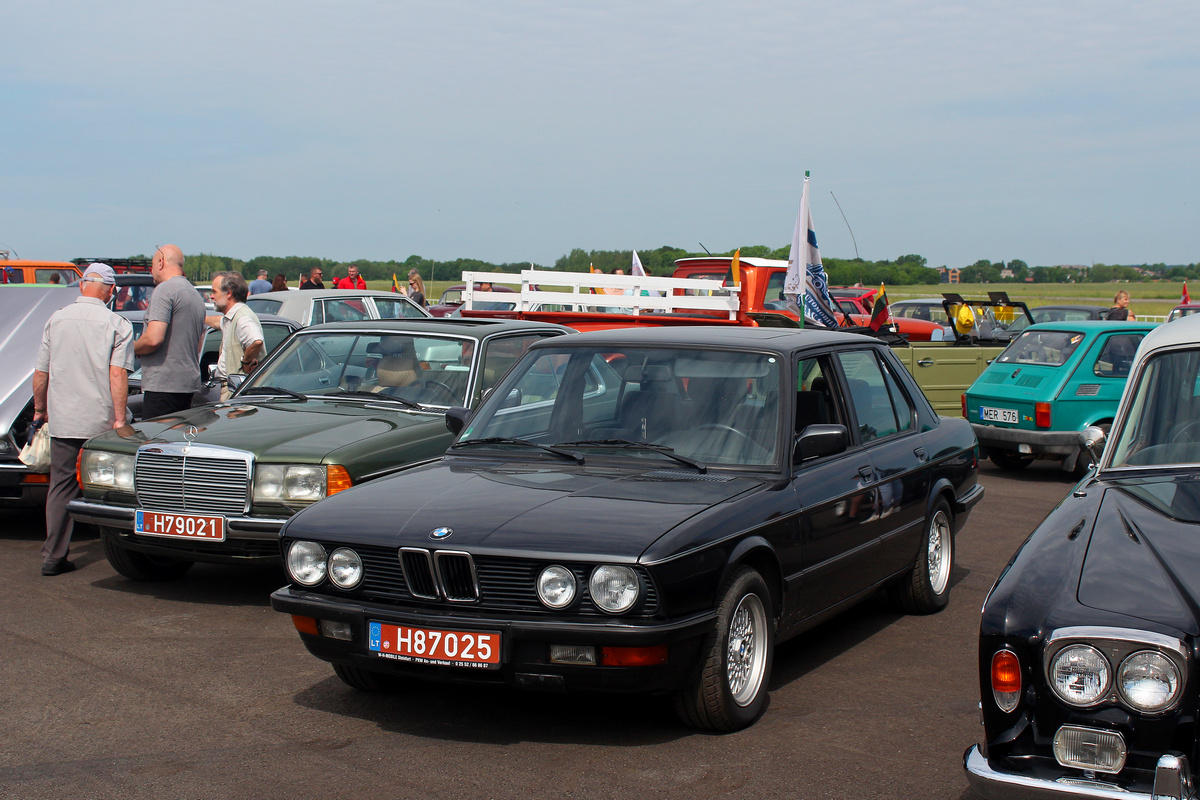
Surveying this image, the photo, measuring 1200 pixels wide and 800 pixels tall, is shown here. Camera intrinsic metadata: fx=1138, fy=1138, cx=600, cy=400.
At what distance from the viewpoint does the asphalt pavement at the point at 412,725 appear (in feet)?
12.6

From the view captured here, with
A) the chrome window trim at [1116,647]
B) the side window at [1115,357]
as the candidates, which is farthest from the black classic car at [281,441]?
the side window at [1115,357]

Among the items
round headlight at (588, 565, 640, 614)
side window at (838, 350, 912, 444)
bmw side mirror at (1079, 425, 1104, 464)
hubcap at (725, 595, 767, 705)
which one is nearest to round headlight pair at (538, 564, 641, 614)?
round headlight at (588, 565, 640, 614)

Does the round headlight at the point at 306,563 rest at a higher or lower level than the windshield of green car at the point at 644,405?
lower

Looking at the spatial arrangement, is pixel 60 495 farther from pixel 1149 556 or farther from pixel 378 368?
pixel 1149 556

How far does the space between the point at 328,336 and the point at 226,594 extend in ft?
6.19

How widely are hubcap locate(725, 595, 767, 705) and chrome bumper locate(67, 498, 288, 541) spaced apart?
252 centimetres

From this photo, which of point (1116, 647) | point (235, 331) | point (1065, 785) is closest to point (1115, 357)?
point (235, 331)

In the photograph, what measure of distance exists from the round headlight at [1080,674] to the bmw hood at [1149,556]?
147 millimetres

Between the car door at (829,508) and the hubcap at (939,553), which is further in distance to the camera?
the hubcap at (939,553)

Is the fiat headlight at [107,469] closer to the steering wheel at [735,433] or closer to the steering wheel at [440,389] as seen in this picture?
the steering wheel at [440,389]

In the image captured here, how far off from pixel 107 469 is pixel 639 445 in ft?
11.3

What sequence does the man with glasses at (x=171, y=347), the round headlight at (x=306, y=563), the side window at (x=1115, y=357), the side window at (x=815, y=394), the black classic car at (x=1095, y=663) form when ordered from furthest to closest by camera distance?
the side window at (x=1115, y=357), the man with glasses at (x=171, y=347), the side window at (x=815, y=394), the round headlight at (x=306, y=563), the black classic car at (x=1095, y=663)

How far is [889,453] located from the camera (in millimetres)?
5809

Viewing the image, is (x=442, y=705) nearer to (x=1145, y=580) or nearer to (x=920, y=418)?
(x=1145, y=580)
